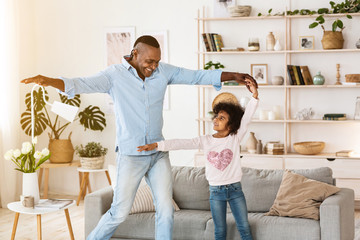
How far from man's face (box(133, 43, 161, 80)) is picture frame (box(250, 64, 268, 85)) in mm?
3236

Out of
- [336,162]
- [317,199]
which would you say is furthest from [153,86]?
[336,162]

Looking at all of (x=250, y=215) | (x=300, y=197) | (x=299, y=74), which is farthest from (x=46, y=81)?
(x=299, y=74)

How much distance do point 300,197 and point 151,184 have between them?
3.73 ft

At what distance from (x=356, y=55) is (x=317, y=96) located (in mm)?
609

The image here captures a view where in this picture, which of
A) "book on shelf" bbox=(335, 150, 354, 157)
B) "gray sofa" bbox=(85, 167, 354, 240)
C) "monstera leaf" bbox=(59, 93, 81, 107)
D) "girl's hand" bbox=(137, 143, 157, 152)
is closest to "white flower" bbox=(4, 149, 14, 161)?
"gray sofa" bbox=(85, 167, 354, 240)

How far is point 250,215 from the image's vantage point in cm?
404

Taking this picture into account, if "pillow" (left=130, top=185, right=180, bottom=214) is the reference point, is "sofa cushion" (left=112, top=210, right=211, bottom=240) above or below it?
below

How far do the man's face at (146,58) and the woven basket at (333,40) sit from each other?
10.6ft

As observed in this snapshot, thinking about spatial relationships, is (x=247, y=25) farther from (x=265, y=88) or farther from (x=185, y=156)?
(x=185, y=156)

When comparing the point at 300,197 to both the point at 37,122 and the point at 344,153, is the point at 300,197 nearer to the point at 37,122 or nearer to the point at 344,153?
the point at 344,153

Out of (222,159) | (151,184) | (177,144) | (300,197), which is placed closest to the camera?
(151,184)

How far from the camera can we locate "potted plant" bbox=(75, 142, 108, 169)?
647 centimetres

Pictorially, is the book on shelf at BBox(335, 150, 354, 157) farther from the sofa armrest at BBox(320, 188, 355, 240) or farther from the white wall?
the sofa armrest at BBox(320, 188, 355, 240)

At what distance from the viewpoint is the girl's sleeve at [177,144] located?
3340 mm
